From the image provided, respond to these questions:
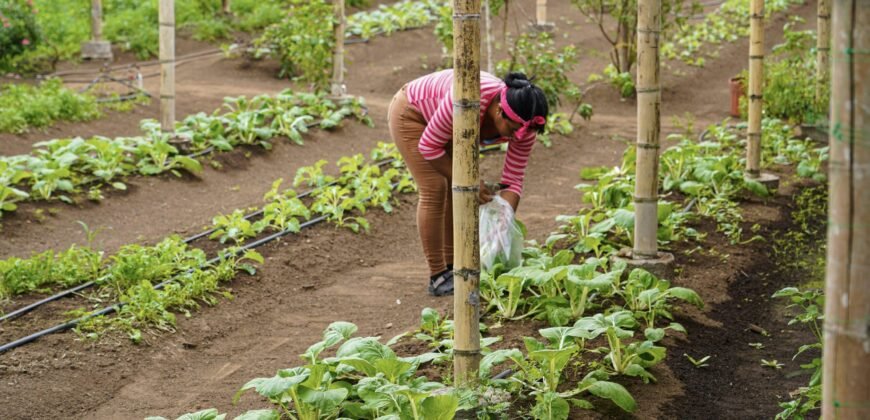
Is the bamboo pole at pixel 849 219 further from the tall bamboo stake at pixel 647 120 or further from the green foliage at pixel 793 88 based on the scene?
the green foliage at pixel 793 88

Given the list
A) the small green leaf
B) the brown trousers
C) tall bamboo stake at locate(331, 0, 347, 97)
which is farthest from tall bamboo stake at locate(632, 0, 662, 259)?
tall bamboo stake at locate(331, 0, 347, 97)

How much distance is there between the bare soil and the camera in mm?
4555

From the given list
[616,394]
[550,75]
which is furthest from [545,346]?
[550,75]

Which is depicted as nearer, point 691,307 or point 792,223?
point 691,307

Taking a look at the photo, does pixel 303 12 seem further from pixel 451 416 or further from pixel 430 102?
pixel 451 416

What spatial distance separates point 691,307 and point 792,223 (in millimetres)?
2061

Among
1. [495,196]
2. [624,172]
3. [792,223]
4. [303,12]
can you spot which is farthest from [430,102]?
[303,12]

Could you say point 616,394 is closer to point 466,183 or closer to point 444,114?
point 466,183

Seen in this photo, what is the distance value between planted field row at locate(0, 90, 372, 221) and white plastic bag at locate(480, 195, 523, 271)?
12.2 ft

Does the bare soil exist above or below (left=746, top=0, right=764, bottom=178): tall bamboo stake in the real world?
Answer: below

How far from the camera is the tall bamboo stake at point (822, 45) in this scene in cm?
881

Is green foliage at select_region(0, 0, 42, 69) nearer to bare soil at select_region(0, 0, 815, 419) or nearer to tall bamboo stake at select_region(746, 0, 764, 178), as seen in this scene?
bare soil at select_region(0, 0, 815, 419)

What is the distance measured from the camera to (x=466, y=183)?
372cm

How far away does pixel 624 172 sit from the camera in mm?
7355
